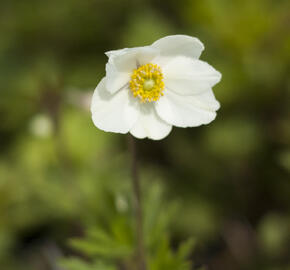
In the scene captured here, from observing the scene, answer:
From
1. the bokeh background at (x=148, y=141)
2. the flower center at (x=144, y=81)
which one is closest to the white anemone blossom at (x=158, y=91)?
the flower center at (x=144, y=81)

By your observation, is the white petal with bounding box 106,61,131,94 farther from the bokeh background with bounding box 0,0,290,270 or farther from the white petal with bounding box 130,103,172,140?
the bokeh background with bounding box 0,0,290,270

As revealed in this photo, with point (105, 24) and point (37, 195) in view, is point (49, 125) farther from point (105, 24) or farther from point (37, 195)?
point (105, 24)

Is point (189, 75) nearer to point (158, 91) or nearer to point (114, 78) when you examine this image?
point (158, 91)

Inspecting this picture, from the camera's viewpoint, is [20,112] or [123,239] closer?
[123,239]

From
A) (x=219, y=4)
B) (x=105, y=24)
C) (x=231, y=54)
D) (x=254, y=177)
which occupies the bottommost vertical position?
(x=254, y=177)

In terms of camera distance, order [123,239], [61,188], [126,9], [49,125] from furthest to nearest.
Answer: [126,9] → [61,188] → [49,125] → [123,239]

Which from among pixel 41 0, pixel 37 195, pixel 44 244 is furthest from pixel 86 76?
pixel 44 244

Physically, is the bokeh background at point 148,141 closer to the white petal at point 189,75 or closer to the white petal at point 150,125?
the white petal at point 150,125

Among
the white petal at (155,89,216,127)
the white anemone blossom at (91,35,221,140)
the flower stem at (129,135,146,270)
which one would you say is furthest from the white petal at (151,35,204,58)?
the flower stem at (129,135,146,270)
